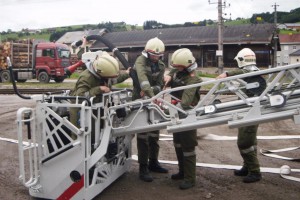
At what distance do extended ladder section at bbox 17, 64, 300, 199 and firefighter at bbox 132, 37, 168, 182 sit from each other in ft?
1.78

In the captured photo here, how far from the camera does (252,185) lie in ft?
17.2

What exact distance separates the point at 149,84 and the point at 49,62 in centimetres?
2235

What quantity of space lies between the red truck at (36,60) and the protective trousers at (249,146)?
71.8ft

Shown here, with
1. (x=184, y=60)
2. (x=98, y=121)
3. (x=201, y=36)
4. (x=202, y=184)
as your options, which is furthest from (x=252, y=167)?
(x=201, y=36)

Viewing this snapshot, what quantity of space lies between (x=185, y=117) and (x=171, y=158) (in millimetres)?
2025

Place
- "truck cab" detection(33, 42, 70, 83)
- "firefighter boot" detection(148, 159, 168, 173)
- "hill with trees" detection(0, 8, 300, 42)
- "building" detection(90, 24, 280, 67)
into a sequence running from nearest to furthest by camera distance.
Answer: "firefighter boot" detection(148, 159, 168, 173) < "truck cab" detection(33, 42, 70, 83) < "building" detection(90, 24, 280, 67) < "hill with trees" detection(0, 8, 300, 42)

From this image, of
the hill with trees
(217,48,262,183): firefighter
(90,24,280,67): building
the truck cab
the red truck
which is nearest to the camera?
(217,48,262,183): firefighter

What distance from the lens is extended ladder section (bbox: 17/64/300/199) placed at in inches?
167

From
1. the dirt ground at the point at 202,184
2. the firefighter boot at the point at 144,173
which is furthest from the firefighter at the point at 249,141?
the firefighter boot at the point at 144,173

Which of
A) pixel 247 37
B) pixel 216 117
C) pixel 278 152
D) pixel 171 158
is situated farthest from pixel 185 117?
pixel 247 37

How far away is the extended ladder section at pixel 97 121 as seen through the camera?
167 inches

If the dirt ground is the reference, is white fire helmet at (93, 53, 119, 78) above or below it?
above

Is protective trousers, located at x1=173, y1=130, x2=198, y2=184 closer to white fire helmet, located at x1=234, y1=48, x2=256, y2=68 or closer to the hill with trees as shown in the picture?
white fire helmet, located at x1=234, y1=48, x2=256, y2=68

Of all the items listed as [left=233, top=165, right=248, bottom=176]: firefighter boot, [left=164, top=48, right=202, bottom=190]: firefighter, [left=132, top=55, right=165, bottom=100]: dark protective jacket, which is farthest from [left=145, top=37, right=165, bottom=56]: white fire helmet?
[left=233, top=165, right=248, bottom=176]: firefighter boot
